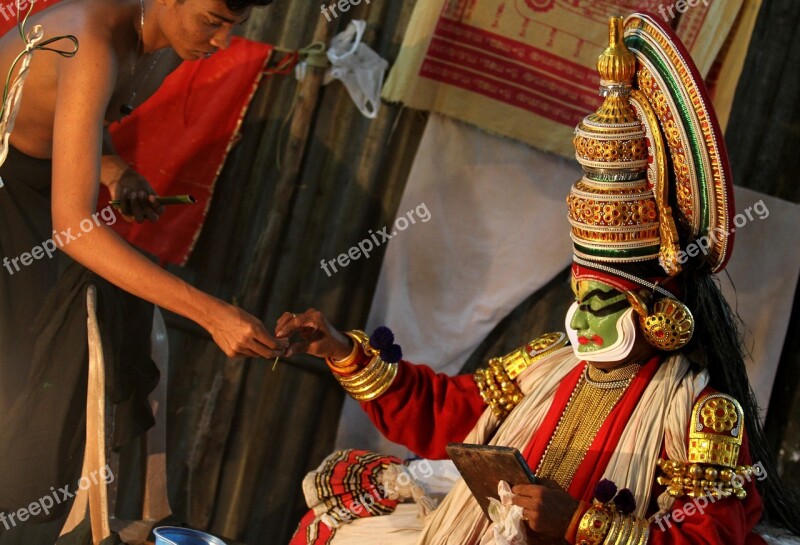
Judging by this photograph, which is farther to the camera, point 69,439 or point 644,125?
point 69,439

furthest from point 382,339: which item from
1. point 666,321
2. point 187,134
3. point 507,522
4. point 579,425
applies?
point 187,134

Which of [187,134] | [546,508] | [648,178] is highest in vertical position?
[648,178]

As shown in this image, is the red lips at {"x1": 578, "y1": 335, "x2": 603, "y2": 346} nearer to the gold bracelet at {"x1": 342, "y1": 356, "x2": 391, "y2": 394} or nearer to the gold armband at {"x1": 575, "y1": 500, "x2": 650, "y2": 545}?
the gold armband at {"x1": 575, "y1": 500, "x2": 650, "y2": 545}

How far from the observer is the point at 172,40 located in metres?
3.05

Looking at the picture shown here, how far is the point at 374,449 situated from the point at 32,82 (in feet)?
7.07

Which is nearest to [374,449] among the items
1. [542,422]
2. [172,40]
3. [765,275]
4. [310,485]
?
[310,485]

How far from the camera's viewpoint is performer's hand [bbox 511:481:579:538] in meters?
2.69

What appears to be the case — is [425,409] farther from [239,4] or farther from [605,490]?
[239,4]

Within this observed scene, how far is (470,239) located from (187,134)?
4.02 ft

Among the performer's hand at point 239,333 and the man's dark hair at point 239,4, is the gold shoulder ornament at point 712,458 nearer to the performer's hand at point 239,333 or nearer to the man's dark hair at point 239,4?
the performer's hand at point 239,333

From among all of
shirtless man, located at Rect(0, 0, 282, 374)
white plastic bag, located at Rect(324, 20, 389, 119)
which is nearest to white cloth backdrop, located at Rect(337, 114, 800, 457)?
white plastic bag, located at Rect(324, 20, 389, 119)

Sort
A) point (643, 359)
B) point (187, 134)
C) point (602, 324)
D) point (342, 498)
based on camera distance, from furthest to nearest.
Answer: point (187, 134) → point (342, 498) → point (643, 359) → point (602, 324)

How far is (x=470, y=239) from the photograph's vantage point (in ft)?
14.5

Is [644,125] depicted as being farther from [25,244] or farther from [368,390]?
[25,244]
